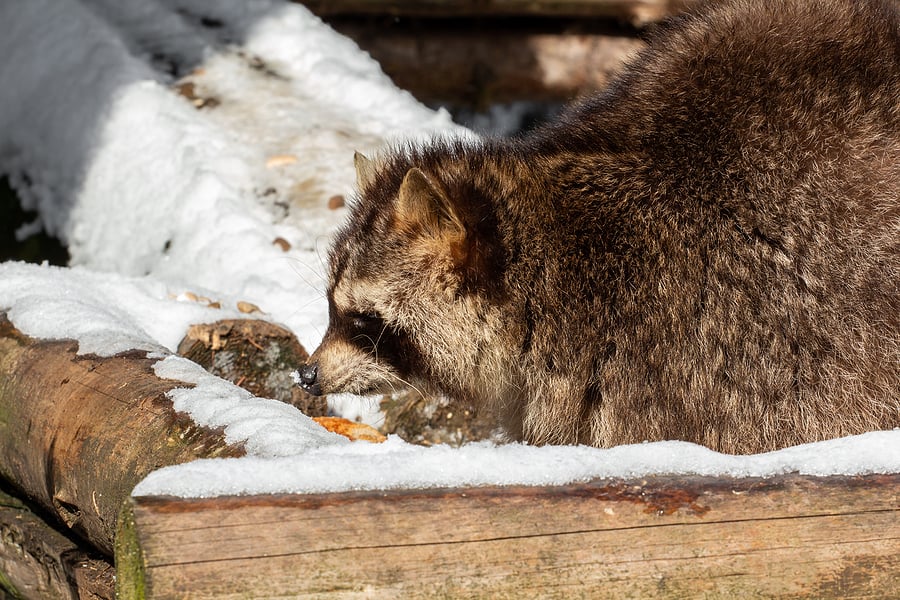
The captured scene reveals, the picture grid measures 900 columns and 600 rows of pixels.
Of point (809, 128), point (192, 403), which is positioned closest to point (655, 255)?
point (809, 128)

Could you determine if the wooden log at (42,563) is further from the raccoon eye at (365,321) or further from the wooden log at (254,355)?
the raccoon eye at (365,321)

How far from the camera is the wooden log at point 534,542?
66.3 inches

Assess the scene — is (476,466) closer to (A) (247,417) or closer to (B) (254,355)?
(A) (247,417)

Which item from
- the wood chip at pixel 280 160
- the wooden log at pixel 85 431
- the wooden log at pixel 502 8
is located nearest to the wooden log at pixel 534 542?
the wooden log at pixel 85 431

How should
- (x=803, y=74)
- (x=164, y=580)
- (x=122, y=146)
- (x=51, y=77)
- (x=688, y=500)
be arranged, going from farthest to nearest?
(x=51, y=77) → (x=122, y=146) → (x=803, y=74) → (x=688, y=500) → (x=164, y=580)

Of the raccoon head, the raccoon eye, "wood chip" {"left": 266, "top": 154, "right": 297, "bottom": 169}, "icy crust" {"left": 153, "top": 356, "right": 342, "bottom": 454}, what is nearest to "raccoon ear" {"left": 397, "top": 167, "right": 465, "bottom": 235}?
the raccoon head

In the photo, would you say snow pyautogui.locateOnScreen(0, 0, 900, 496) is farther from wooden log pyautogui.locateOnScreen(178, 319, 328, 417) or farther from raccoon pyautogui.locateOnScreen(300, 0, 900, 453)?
raccoon pyautogui.locateOnScreen(300, 0, 900, 453)

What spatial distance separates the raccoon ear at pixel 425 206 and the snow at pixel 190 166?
0.62 m

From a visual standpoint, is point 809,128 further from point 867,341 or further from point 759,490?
point 759,490

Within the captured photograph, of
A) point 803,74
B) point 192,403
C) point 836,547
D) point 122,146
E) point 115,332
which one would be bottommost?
point 836,547

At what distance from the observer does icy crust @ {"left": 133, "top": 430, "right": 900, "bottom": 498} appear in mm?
1742

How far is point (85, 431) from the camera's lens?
2.52 meters

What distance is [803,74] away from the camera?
8.58 ft

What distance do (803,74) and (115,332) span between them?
1.92 meters
